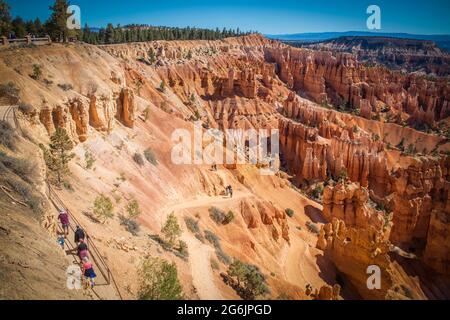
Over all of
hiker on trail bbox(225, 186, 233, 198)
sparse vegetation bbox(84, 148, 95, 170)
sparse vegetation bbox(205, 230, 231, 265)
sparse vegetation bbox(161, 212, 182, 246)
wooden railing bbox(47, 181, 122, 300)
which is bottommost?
sparse vegetation bbox(205, 230, 231, 265)

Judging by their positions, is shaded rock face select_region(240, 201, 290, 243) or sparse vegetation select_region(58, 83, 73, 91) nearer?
sparse vegetation select_region(58, 83, 73, 91)

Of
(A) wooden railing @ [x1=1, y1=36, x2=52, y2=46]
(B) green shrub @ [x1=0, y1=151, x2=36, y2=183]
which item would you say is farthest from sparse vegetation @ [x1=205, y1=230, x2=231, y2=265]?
(A) wooden railing @ [x1=1, y1=36, x2=52, y2=46]

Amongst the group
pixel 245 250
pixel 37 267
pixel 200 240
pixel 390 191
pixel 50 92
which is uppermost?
pixel 50 92

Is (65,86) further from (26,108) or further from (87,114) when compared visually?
(26,108)

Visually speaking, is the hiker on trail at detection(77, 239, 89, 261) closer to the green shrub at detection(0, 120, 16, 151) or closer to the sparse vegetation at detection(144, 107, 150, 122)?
→ the green shrub at detection(0, 120, 16, 151)

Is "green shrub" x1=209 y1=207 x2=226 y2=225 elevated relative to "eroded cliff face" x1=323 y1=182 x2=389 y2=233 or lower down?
elevated

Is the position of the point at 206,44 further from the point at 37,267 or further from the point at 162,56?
the point at 37,267

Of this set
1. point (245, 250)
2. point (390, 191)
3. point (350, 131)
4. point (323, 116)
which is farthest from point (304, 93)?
point (245, 250)
